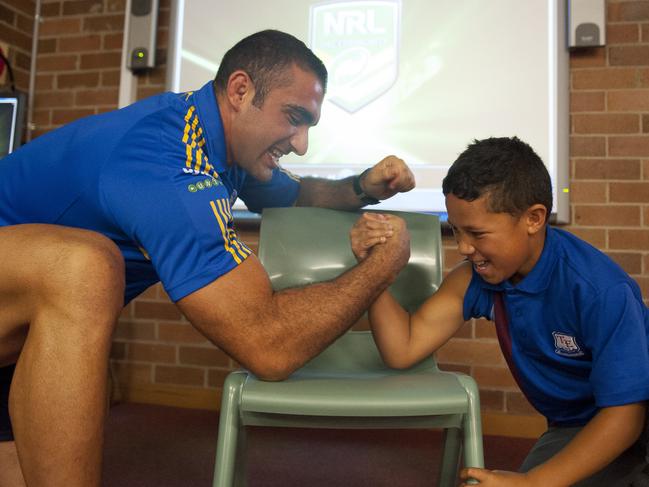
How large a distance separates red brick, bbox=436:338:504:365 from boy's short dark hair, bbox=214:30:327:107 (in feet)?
3.94

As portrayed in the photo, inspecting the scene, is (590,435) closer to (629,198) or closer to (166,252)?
(166,252)

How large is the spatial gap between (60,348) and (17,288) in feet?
0.44

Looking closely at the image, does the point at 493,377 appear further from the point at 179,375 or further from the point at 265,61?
the point at 265,61

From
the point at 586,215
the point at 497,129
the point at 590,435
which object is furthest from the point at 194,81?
the point at 590,435

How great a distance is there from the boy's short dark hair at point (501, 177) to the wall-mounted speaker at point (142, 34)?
1663 millimetres

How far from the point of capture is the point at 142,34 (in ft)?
7.63

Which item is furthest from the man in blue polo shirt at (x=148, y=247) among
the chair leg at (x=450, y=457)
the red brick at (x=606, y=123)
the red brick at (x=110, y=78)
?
the red brick at (x=110, y=78)

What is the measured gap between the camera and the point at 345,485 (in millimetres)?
1568

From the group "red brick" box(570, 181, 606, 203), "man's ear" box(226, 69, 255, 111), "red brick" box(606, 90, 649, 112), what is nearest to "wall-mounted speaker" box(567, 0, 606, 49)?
"red brick" box(606, 90, 649, 112)

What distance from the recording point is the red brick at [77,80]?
2.49 m

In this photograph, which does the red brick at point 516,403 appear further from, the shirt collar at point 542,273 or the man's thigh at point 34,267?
the man's thigh at point 34,267

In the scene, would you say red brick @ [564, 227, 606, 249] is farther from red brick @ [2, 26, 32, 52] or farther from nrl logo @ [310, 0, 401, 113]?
red brick @ [2, 26, 32, 52]

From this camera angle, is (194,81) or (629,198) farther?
(194,81)

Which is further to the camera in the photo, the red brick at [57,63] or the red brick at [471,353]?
the red brick at [57,63]
